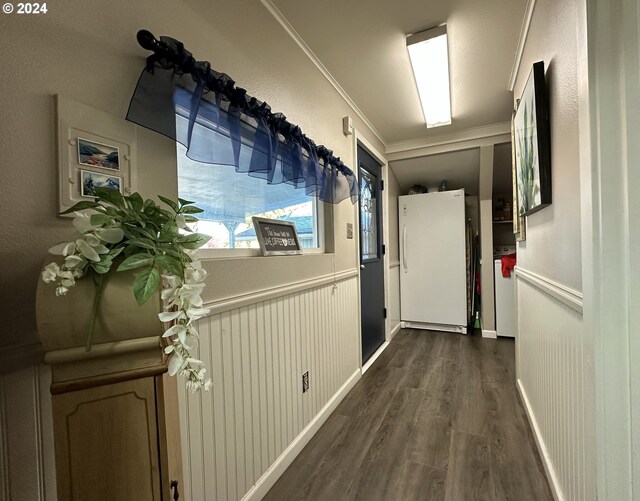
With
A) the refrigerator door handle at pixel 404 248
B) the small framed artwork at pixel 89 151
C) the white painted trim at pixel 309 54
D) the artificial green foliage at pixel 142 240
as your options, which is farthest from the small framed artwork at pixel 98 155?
the refrigerator door handle at pixel 404 248

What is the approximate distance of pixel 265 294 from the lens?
1.34 metres

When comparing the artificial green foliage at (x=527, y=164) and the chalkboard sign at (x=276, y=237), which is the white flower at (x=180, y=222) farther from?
the artificial green foliage at (x=527, y=164)

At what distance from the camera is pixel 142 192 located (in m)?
0.86

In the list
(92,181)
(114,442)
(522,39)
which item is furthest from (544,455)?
(522,39)

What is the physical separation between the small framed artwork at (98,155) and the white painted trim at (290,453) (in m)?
1.40

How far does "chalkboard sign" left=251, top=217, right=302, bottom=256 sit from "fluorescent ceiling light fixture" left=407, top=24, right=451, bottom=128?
1.32 m

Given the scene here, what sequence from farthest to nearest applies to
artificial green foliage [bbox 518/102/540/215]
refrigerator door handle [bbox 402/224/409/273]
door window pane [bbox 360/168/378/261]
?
refrigerator door handle [bbox 402/224/409/273] < door window pane [bbox 360/168/378/261] < artificial green foliage [bbox 518/102/540/215]

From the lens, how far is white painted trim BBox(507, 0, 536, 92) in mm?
1464

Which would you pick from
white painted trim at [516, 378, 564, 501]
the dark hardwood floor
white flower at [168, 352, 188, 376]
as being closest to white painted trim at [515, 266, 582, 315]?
white painted trim at [516, 378, 564, 501]

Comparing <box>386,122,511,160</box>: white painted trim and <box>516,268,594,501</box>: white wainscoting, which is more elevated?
<box>386,122,511,160</box>: white painted trim

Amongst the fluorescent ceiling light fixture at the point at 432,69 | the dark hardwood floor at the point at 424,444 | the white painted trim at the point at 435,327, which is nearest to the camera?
the dark hardwood floor at the point at 424,444

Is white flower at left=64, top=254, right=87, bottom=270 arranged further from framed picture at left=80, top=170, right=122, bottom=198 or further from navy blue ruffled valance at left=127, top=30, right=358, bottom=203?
navy blue ruffled valance at left=127, top=30, right=358, bottom=203

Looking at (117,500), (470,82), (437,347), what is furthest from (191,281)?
(437,347)

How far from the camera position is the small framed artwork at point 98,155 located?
721 millimetres
